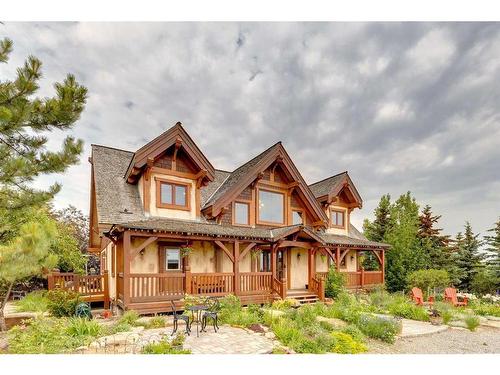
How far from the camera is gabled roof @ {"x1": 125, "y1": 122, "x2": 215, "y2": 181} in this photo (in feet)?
36.4

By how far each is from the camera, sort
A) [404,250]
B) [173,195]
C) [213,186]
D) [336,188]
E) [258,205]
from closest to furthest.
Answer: [173,195]
[258,205]
[213,186]
[336,188]
[404,250]

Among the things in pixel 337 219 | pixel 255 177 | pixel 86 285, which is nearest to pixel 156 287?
pixel 86 285

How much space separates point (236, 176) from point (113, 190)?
5148 millimetres

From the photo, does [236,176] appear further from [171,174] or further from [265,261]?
[265,261]

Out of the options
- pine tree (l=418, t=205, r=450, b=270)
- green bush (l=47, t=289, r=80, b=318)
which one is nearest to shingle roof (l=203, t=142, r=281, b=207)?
green bush (l=47, t=289, r=80, b=318)

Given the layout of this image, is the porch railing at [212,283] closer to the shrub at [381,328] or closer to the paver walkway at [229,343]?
the paver walkway at [229,343]

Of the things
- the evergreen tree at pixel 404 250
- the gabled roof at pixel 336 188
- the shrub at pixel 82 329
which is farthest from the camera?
the evergreen tree at pixel 404 250

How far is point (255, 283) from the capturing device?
469 inches

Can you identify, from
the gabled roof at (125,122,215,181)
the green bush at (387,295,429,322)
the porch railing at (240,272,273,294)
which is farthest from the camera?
the porch railing at (240,272,273,294)

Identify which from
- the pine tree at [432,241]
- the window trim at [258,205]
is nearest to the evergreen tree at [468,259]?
the pine tree at [432,241]

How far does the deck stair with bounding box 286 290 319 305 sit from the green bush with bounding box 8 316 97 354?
7.80 m

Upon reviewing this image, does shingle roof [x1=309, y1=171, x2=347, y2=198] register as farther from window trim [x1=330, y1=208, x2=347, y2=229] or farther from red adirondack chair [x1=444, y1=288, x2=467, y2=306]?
red adirondack chair [x1=444, y1=288, x2=467, y2=306]

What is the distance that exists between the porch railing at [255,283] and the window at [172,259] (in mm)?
2306

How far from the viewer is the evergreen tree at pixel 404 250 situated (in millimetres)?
18219
